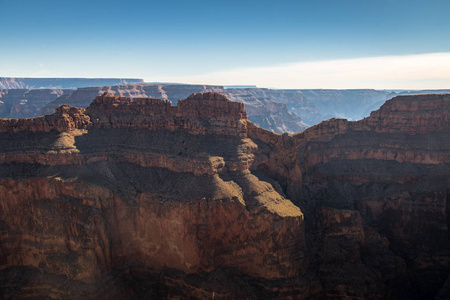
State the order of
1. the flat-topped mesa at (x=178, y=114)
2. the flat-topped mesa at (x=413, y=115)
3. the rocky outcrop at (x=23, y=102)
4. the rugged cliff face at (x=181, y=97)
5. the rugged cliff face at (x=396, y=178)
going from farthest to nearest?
the rocky outcrop at (x=23, y=102)
the rugged cliff face at (x=181, y=97)
the flat-topped mesa at (x=413, y=115)
the flat-topped mesa at (x=178, y=114)
the rugged cliff face at (x=396, y=178)

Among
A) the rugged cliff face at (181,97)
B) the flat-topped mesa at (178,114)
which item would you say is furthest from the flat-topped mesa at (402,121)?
the rugged cliff face at (181,97)

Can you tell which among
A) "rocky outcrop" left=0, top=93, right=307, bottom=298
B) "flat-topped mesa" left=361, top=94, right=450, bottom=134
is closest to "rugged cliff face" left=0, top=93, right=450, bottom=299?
"rocky outcrop" left=0, top=93, right=307, bottom=298

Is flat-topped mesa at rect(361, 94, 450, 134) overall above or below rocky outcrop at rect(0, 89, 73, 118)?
above

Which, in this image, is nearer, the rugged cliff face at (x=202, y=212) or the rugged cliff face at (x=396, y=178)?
the rugged cliff face at (x=202, y=212)

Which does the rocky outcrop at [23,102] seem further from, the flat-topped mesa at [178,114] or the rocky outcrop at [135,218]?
the rocky outcrop at [135,218]

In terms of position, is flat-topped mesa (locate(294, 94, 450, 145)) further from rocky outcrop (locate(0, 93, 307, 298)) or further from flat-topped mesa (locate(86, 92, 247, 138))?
rocky outcrop (locate(0, 93, 307, 298))

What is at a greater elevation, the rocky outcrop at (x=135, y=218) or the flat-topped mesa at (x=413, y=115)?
the flat-topped mesa at (x=413, y=115)
